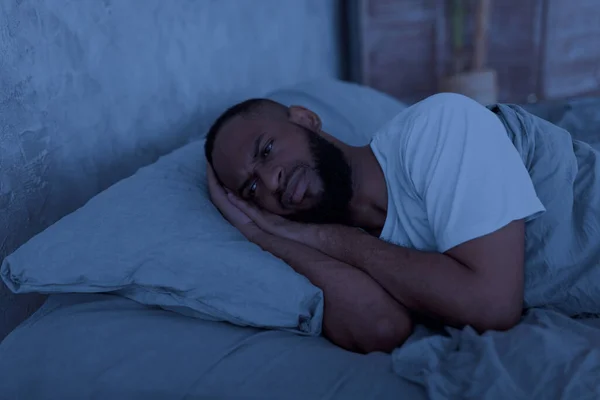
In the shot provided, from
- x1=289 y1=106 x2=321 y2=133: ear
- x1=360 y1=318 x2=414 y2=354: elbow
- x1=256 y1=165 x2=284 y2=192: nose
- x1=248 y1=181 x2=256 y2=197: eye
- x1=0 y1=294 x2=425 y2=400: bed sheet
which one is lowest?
x1=360 y1=318 x2=414 y2=354: elbow

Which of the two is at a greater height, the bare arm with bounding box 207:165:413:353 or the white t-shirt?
the white t-shirt

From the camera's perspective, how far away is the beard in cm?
114

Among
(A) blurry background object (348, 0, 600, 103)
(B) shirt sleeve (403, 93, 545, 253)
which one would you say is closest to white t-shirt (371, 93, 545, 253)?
(B) shirt sleeve (403, 93, 545, 253)

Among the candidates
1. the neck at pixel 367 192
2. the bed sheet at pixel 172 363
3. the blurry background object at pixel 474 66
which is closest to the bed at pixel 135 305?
the bed sheet at pixel 172 363

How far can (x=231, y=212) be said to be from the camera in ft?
3.78

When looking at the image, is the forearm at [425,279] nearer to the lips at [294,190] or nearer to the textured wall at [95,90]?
the lips at [294,190]

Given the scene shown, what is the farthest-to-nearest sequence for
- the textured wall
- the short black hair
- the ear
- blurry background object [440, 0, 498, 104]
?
blurry background object [440, 0, 498, 104]
the ear
the short black hair
the textured wall

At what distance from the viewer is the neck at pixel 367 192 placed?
1139mm

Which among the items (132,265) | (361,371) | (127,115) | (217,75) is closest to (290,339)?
(361,371)

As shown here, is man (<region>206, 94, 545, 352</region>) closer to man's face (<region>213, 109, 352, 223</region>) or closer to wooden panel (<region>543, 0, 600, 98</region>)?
man's face (<region>213, 109, 352, 223</region>)

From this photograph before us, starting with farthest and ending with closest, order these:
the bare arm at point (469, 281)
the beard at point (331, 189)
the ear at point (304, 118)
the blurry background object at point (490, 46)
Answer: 1. the blurry background object at point (490, 46)
2. the ear at point (304, 118)
3. the beard at point (331, 189)
4. the bare arm at point (469, 281)

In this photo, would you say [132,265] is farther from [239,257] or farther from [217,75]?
[217,75]

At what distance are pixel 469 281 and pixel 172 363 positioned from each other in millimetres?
470

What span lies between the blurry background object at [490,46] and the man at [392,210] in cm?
221
